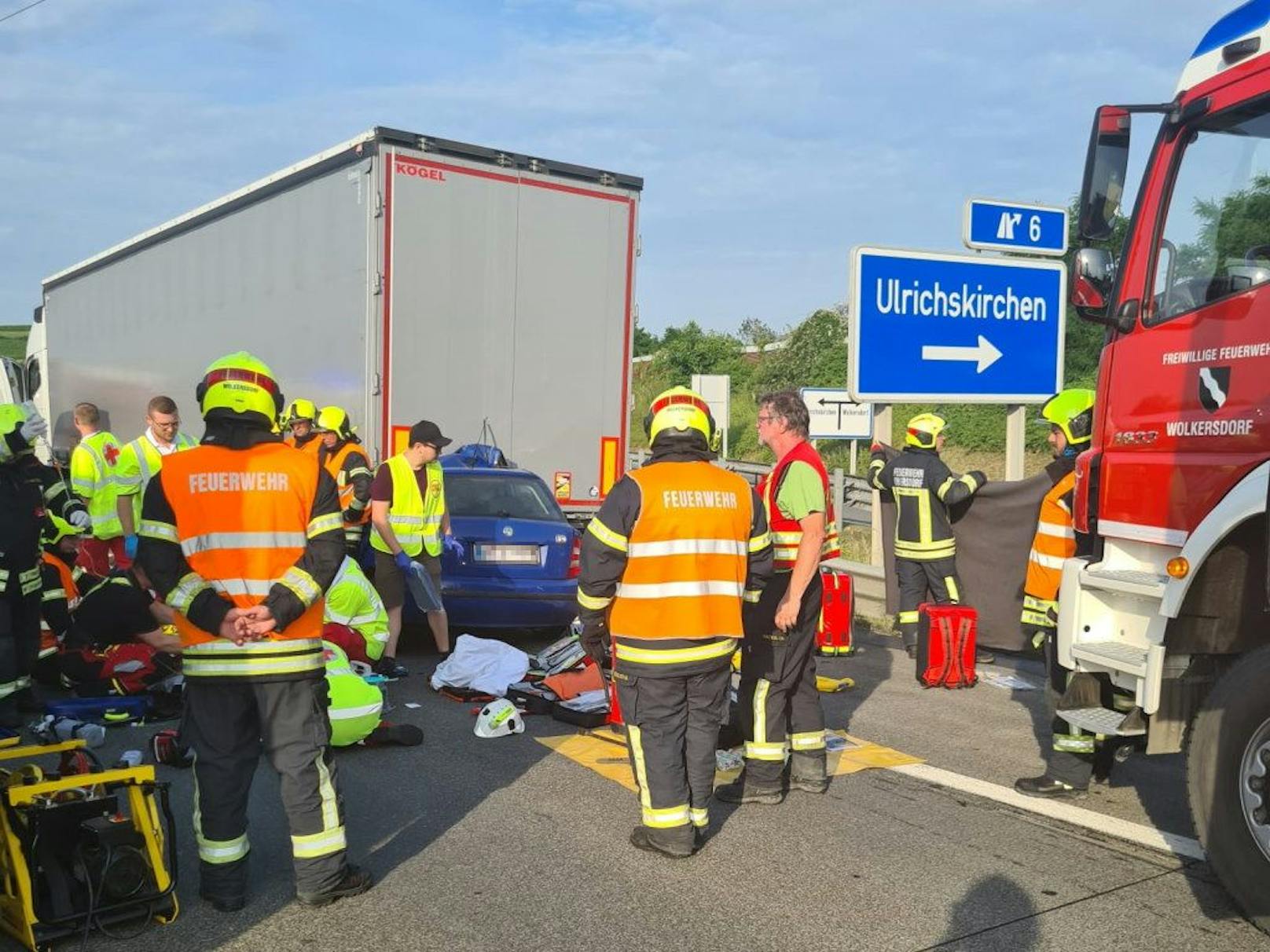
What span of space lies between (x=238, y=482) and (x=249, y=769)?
3.30ft

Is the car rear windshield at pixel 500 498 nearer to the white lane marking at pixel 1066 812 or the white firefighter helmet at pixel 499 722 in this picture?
the white firefighter helmet at pixel 499 722

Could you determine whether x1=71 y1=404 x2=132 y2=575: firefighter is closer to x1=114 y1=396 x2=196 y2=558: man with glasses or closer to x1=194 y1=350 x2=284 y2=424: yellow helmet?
x1=114 y1=396 x2=196 y2=558: man with glasses

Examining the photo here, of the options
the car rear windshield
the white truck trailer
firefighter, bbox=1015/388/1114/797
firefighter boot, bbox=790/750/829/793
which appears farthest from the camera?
the white truck trailer

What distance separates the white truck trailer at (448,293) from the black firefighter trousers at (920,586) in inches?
151

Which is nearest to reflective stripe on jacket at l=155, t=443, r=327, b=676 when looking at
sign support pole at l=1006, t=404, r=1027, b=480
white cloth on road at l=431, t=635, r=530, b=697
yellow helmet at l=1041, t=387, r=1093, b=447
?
white cloth on road at l=431, t=635, r=530, b=697

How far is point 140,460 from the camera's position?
32.5ft

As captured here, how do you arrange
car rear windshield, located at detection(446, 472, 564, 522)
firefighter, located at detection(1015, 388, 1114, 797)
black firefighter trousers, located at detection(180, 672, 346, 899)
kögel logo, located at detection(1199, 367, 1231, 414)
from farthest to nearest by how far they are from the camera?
1. car rear windshield, located at detection(446, 472, 564, 522)
2. firefighter, located at detection(1015, 388, 1114, 797)
3. kögel logo, located at detection(1199, 367, 1231, 414)
4. black firefighter trousers, located at detection(180, 672, 346, 899)

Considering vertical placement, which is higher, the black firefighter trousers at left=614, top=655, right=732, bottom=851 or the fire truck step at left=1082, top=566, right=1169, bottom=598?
the fire truck step at left=1082, top=566, right=1169, bottom=598

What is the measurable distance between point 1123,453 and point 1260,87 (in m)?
1.48

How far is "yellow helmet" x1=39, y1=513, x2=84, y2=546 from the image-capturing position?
777 cm

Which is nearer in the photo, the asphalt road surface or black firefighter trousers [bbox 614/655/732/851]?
the asphalt road surface

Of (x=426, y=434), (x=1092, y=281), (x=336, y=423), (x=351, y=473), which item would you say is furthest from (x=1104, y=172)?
(x=336, y=423)

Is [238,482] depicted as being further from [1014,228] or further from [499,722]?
[1014,228]

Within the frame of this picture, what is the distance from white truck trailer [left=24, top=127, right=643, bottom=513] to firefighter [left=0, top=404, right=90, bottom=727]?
15.8 ft
